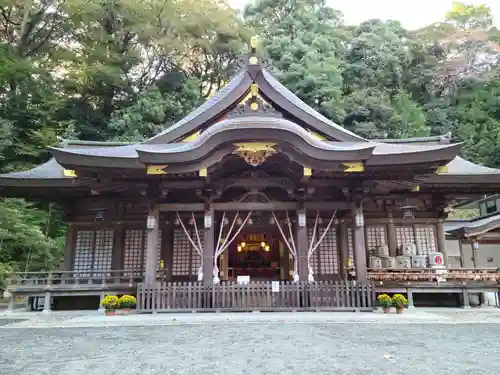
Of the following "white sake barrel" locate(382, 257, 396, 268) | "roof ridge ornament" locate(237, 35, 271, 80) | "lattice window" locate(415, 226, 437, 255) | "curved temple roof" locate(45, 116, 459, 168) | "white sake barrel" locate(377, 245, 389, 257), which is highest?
"roof ridge ornament" locate(237, 35, 271, 80)

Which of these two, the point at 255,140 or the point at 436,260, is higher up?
the point at 255,140

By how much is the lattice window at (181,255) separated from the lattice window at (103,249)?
2.51 metres

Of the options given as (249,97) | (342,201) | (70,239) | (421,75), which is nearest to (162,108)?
(70,239)

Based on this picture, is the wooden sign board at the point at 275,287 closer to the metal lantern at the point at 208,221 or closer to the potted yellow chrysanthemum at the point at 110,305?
the metal lantern at the point at 208,221

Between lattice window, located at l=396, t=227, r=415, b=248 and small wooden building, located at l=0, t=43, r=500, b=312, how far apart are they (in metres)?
0.05

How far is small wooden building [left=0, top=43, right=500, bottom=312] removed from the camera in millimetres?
10625

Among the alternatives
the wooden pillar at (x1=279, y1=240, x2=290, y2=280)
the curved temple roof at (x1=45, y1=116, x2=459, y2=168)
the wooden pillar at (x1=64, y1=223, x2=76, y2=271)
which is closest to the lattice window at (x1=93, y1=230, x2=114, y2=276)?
the wooden pillar at (x1=64, y1=223, x2=76, y2=271)

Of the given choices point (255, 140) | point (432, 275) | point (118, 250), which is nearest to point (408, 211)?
point (432, 275)

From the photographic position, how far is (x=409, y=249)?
1376 centimetres

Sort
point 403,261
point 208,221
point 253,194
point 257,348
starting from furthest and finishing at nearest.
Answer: point 403,261
point 253,194
point 208,221
point 257,348

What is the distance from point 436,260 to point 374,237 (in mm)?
2265

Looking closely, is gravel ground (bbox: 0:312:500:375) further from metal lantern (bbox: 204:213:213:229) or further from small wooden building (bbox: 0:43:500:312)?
metal lantern (bbox: 204:213:213:229)

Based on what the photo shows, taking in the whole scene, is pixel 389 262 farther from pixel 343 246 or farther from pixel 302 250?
pixel 302 250

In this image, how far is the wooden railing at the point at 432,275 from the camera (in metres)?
12.6
